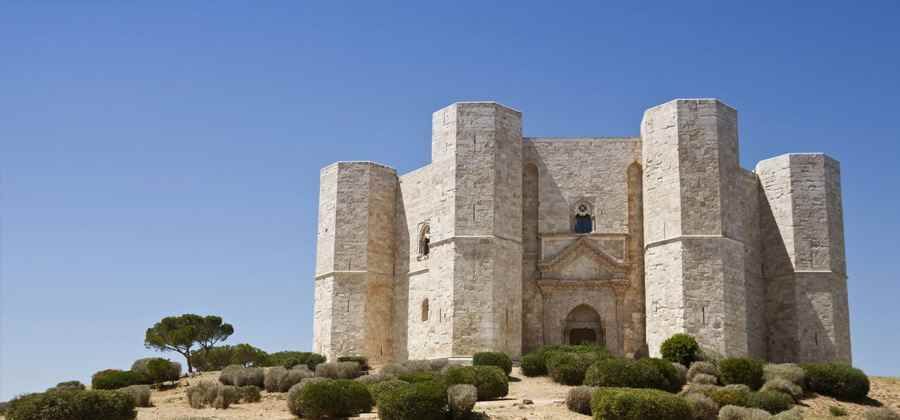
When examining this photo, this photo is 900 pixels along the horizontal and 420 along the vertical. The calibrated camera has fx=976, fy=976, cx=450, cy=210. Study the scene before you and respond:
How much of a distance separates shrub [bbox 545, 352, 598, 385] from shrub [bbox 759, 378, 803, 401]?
4.82 metres

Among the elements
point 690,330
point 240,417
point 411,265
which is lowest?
point 240,417

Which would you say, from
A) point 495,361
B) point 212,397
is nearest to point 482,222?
point 495,361

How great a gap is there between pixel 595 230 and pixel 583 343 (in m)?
4.10

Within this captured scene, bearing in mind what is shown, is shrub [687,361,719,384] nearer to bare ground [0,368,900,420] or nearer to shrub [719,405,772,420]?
bare ground [0,368,900,420]

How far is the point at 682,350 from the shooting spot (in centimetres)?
3016

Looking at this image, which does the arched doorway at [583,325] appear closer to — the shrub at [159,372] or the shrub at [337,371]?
the shrub at [337,371]

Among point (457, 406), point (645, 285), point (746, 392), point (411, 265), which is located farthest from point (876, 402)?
point (411, 265)

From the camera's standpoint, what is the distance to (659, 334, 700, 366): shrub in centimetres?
3008

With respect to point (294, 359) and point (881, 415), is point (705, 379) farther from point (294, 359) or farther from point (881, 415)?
point (294, 359)

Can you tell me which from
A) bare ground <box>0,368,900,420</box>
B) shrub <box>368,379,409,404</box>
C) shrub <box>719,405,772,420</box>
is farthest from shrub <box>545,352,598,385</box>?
shrub <box>719,405,772,420</box>

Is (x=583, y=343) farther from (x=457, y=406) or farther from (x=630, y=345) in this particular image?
(x=457, y=406)

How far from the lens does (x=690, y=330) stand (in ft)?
105

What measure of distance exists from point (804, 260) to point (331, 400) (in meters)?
20.9

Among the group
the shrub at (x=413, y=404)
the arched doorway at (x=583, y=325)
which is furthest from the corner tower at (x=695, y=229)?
the shrub at (x=413, y=404)
